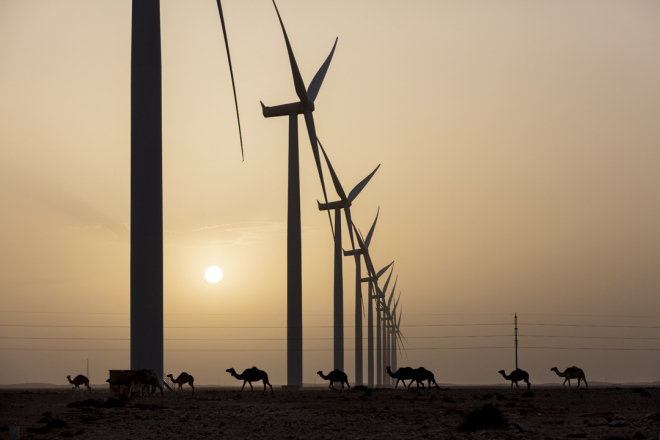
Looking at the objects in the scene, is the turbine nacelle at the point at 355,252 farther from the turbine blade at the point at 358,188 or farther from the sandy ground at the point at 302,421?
the sandy ground at the point at 302,421

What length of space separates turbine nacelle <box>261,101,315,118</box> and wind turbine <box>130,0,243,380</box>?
24.4m

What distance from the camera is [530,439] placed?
22.3 metres

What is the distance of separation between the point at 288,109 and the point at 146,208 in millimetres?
28826

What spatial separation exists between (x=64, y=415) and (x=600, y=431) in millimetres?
18444


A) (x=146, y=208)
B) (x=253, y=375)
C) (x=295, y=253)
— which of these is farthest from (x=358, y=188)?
(x=146, y=208)

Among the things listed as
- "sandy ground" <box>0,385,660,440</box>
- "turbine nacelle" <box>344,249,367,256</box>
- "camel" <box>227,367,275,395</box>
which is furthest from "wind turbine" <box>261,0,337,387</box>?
"turbine nacelle" <box>344,249,367,256</box>

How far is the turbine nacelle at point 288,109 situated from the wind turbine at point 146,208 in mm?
24435

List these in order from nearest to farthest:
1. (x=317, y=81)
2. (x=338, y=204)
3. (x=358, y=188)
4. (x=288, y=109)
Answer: (x=288, y=109)
(x=317, y=81)
(x=338, y=204)
(x=358, y=188)

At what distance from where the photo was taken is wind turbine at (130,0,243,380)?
39562 millimetres

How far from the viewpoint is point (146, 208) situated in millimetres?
39781

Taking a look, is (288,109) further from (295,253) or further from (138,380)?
(138,380)

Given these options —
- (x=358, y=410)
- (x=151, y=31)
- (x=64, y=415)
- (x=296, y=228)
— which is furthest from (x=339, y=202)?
(x=64, y=415)

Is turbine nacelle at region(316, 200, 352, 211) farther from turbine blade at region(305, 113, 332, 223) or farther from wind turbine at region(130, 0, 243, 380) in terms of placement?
wind turbine at region(130, 0, 243, 380)

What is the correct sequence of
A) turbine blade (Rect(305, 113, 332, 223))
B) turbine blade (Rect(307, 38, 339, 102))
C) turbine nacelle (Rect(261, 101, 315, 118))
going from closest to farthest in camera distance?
turbine blade (Rect(305, 113, 332, 223))
turbine nacelle (Rect(261, 101, 315, 118))
turbine blade (Rect(307, 38, 339, 102))
